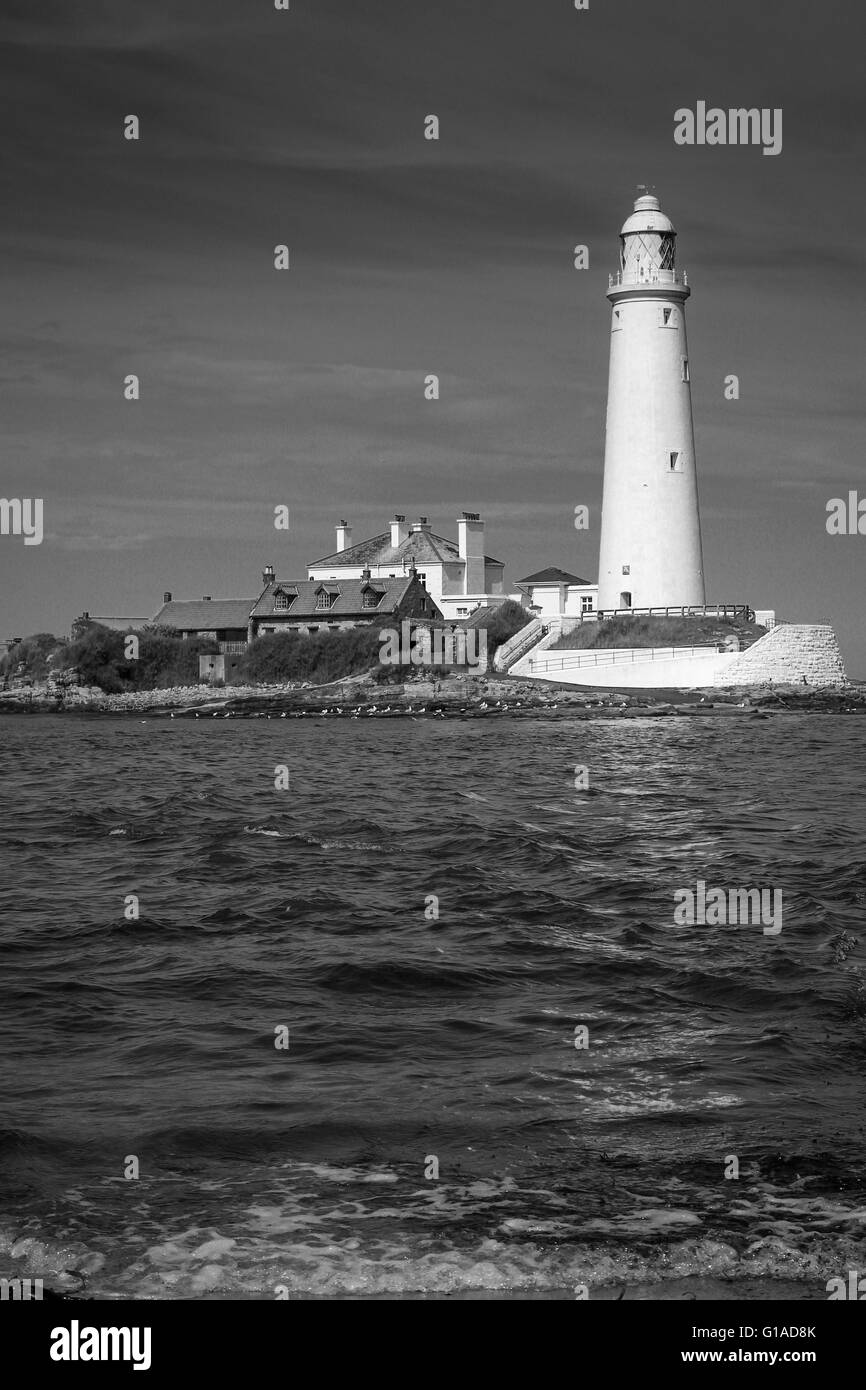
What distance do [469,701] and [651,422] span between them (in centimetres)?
1631

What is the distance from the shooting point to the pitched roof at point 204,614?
289 feet

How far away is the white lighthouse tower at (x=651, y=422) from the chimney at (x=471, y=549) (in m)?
19.2

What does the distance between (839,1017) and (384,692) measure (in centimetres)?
5983

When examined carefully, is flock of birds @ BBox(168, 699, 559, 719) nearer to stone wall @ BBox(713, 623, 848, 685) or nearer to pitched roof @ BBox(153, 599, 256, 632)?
stone wall @ BBox(713, 623, 848, 685)

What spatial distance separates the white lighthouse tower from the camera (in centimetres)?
6794

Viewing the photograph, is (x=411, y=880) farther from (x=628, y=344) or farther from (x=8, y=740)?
(x=628, y=344)

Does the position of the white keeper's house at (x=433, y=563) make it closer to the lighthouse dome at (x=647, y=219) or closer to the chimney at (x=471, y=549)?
the chimney at (x=471, y=549)

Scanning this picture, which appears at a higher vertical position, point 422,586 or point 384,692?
point 422,586

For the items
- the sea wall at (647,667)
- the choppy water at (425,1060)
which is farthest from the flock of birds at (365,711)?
the choppy water at (425,1060)

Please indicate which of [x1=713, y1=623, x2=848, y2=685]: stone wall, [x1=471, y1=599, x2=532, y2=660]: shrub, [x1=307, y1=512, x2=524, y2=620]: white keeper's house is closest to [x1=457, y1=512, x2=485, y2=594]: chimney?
[x1=307, y1=512, x2=524, y2=620]: white keeper's house

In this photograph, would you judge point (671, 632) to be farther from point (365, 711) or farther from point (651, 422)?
point (365, 711)

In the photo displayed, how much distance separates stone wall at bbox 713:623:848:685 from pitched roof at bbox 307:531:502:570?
1035 inches

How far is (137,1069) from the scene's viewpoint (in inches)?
419
